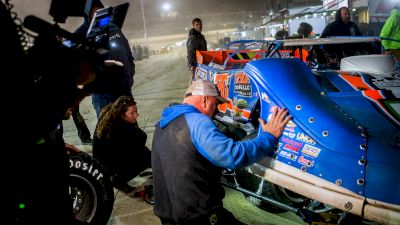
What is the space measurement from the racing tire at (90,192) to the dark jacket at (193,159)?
1102 millimetres

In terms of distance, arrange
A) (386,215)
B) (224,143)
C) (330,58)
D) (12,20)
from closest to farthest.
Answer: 1. (12,20)
2. (224,143)
3. (386,215)
4. (330,58)

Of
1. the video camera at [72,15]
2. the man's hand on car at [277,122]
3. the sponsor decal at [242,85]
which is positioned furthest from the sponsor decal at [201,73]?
the video camera at [72,15]

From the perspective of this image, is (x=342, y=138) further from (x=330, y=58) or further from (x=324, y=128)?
(x=330, y=58)

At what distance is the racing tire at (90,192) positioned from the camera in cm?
314

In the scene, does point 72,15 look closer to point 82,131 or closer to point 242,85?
point 242,85

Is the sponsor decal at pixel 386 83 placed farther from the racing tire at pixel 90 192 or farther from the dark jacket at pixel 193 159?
the racing tire at pixel 90 192

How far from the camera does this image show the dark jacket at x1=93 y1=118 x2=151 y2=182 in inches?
151

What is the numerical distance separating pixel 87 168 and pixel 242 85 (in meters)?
1.71

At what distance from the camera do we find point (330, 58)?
4.84 meters

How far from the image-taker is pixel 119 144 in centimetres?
388

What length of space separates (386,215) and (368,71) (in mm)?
1741

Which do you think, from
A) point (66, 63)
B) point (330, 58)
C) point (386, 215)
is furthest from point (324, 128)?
point (330, 58)

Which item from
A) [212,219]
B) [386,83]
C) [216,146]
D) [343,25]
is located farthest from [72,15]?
[343,25]

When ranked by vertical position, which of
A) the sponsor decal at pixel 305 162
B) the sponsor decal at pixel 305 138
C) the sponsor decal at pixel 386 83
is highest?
the sponsor decal at pixel 386 83
